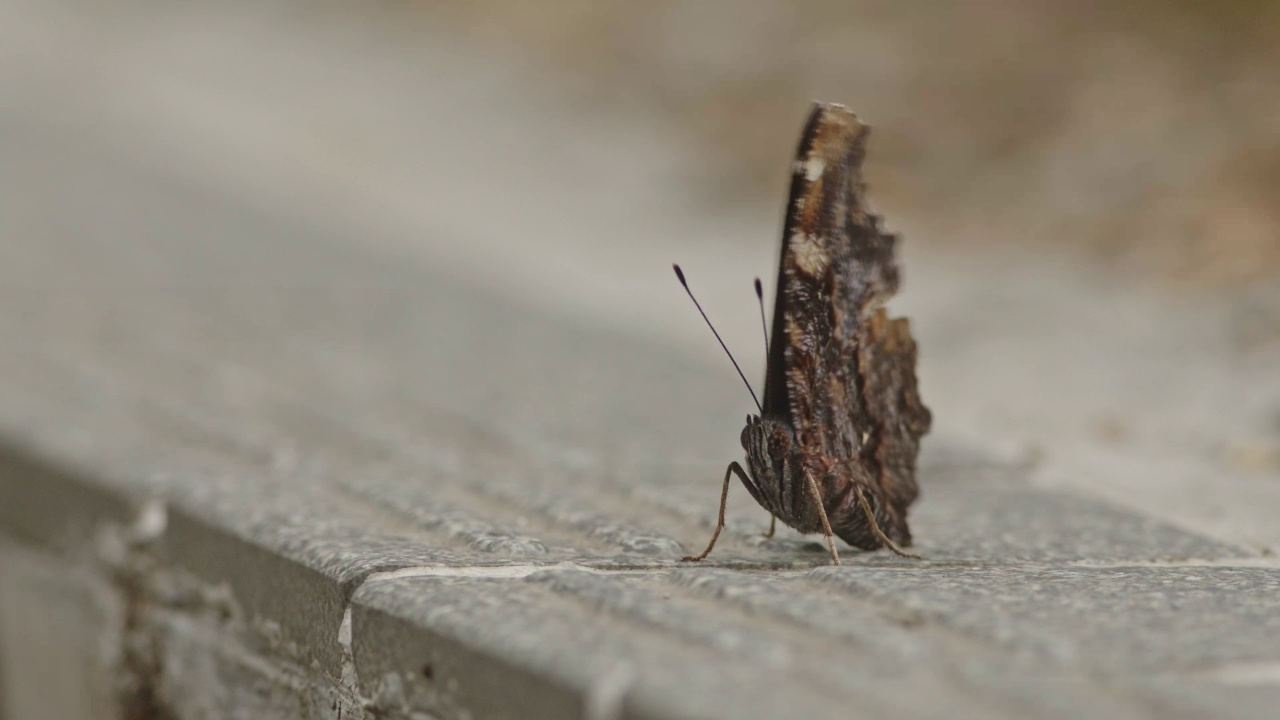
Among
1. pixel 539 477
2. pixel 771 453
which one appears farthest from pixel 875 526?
pixel 539 477

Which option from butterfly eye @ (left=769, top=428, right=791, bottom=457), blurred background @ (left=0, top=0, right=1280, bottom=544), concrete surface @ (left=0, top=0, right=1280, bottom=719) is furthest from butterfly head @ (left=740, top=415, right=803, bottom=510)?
blurred background @ (left=0, top=0, right=1280, bottom=544)

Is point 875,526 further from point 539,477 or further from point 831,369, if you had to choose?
point 539,477

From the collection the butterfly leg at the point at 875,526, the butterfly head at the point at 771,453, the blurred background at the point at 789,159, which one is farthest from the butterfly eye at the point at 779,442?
the blurred background at the point at 789,159

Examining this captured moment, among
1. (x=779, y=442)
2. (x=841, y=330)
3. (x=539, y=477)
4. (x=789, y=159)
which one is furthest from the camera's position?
(x=789, y=159)

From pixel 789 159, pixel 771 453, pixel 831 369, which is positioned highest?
pixel 789 159

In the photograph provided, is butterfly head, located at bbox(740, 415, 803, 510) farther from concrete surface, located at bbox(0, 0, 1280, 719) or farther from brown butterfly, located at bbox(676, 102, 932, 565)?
concrete surface, located at bbox(0, 0, 1280, 719)

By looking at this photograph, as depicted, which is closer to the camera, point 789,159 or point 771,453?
point 771,453
